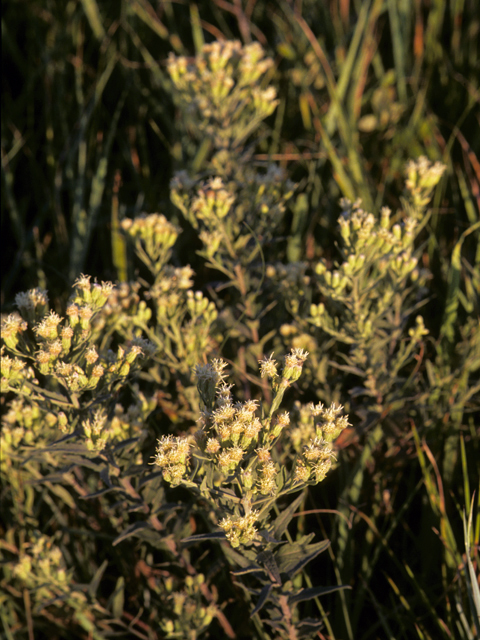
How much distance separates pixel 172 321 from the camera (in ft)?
6.83

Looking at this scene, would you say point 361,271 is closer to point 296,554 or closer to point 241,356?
point 241,356

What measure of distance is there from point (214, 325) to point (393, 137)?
73.5 inches

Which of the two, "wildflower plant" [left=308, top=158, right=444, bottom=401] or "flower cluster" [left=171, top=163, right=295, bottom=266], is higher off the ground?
"flower cluster" [left=171, top=163, right=295, bottom=266]

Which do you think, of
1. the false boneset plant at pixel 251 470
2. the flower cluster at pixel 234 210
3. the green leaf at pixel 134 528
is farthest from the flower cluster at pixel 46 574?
the flower cluster at pixel 234 210

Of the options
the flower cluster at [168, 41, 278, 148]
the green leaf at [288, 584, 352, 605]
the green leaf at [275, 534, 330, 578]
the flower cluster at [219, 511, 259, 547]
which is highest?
the flower cluster at [168, 41, 278, 148]

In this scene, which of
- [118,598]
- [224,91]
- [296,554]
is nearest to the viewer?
[296,554]

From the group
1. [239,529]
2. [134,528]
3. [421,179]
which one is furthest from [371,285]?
[134,528]

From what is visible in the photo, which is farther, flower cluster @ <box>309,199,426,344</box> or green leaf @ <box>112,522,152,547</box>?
flower cluster @ <box>309,199,426,344</box>

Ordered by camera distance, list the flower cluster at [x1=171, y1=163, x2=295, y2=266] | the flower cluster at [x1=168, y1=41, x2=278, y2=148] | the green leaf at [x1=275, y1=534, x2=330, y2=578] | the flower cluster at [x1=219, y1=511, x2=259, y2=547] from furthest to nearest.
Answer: the flower cluster at [x1=168, y1=41, x2=278, y2=148]
the flower cluster at [x1=171, y1=163, x2=295, y2=266]
the green leaf at [x1=275, y1=534, x2=330, y2=578]
the flower cluster at [x1=219, y1=511, x2=259, y2=547]

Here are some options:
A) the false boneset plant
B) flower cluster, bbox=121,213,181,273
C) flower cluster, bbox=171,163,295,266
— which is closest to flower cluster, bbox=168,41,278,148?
flower cluster, bbox=171,163,295,266

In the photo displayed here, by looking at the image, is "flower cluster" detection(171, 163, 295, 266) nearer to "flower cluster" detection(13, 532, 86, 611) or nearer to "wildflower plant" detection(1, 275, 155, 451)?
"wildflower plant" detection(1, 275, 155, 451)

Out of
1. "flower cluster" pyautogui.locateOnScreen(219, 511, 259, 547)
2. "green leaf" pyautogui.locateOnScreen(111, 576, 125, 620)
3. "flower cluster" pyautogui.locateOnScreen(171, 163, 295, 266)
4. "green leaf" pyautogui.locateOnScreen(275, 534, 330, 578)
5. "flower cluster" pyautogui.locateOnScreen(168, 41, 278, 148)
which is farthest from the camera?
"flower cluster" pyautogui.locateOnScreen(168, 41, 278, 148)

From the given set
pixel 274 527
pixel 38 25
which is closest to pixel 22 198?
pixel 38 25

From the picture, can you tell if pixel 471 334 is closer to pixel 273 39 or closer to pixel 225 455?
pixel 225 455
